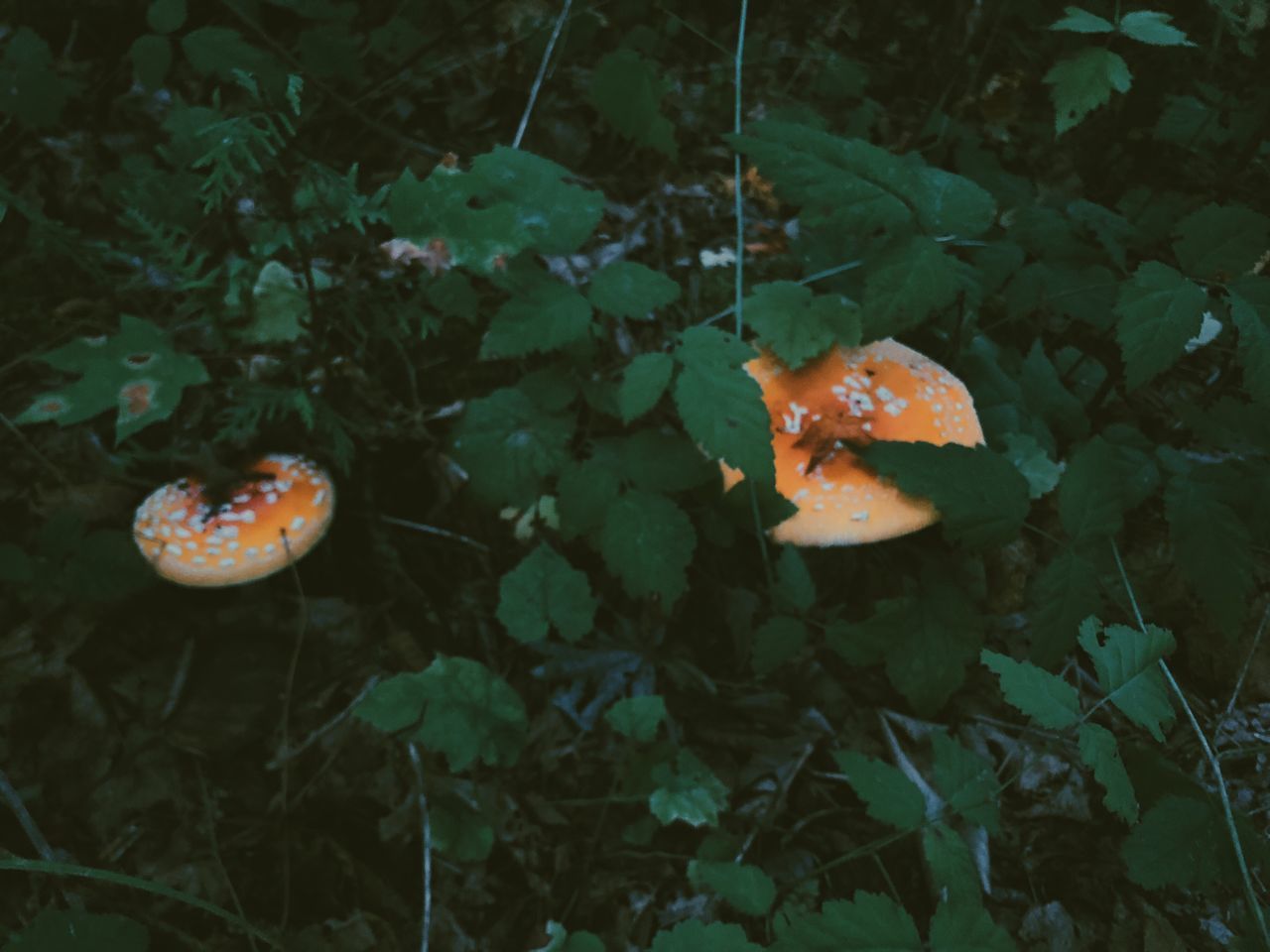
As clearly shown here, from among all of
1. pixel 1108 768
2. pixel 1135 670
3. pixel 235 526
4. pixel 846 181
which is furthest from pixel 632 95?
pixel 1108 768

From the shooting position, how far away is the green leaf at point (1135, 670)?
153 cm

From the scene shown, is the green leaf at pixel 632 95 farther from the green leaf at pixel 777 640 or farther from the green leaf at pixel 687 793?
the green leaf at pixel 687 793

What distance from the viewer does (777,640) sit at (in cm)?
240

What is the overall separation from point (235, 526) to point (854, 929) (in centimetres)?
206

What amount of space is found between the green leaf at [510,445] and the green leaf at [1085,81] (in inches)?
71.8

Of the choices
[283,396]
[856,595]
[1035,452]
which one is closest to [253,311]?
[283,396]

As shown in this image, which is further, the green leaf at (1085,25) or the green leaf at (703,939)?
the green leaf at (1085,25)

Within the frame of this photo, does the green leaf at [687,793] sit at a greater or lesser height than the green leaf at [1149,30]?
lesser

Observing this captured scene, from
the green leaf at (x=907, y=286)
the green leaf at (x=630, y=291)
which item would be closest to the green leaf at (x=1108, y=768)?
the green leaf at (x=907, y=286)

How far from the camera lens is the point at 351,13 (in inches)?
142

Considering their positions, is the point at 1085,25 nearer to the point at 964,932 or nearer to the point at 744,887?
the point at 964,932

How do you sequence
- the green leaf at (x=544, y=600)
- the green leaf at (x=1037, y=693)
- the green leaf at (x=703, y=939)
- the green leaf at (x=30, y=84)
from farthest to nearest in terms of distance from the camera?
the green leaf at (x=30, y=84) → the green leaf at (x=544, y=600) → the green leaf at (x=703, y=939) → the green leaf at (x=1037, y=693)

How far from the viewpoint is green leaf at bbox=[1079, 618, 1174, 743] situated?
1.53 metres

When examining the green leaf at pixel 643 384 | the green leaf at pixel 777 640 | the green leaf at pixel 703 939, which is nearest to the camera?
the green leaf at pixel 703 939
